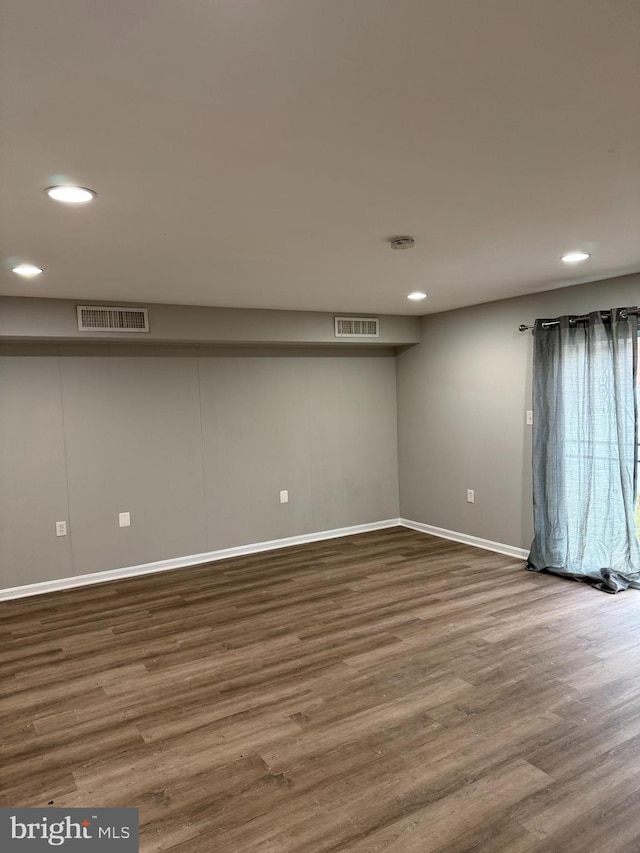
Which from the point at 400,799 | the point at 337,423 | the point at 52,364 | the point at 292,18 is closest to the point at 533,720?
the point at 400,799

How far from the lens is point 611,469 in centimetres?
418

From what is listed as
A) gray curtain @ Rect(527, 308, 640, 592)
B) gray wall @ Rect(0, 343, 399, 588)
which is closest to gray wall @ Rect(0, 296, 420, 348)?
gray wall @ Rect(0, 343, 399, 588)

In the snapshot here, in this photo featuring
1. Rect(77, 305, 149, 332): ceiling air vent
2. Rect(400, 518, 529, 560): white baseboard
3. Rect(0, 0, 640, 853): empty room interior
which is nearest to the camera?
Rect(0, 0, 640, 853): empty room interior

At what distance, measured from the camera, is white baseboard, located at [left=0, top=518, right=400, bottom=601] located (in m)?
4.46

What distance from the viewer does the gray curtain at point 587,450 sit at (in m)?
4.06

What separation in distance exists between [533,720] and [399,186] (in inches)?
93.3

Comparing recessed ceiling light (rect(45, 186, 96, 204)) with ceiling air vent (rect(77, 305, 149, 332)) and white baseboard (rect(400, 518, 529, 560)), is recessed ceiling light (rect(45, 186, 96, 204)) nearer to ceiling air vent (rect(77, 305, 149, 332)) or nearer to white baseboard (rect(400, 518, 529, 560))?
ceiling air vent (rect(77, 305, 149, 332))

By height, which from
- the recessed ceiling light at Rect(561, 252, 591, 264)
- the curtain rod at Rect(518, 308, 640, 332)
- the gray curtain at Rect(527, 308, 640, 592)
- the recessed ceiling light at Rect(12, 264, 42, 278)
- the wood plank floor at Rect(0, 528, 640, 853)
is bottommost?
the wood plank floor at Rect(0, 528, 640, 853)

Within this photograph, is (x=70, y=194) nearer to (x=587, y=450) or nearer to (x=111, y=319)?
(x=111, y=319)

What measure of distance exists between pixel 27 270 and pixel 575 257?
10.4 ft

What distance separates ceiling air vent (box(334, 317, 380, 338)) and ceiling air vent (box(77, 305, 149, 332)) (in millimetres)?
1796

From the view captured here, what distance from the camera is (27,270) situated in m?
3.22

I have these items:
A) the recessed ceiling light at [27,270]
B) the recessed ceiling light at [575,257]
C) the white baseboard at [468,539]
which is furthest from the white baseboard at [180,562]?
the recessed ceiling light at [575,257]

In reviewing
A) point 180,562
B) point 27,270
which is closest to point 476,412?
point 180,562
